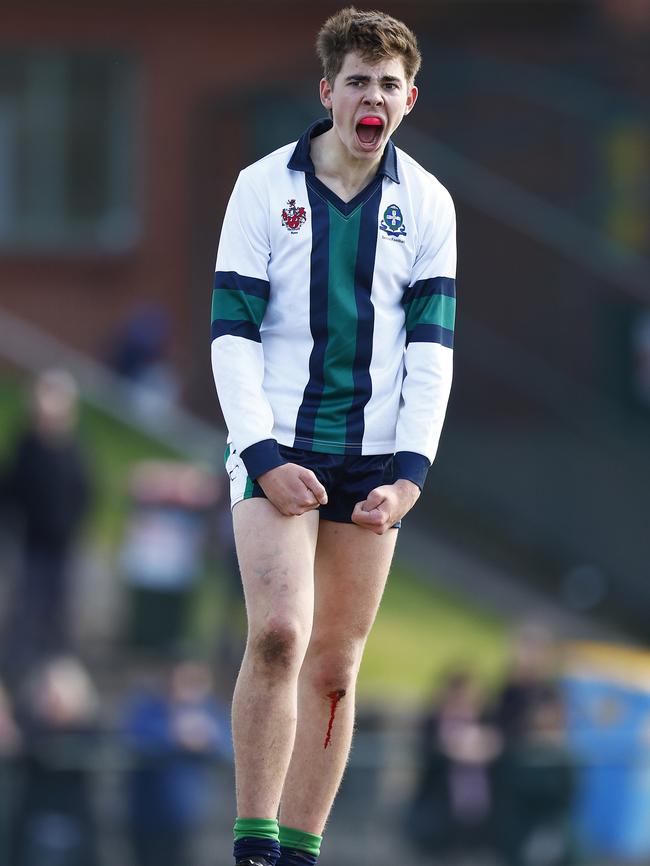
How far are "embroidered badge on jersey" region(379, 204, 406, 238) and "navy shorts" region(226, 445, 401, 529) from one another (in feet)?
1.99

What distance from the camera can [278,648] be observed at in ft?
16.1

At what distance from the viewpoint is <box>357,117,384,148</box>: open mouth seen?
495 centimetres

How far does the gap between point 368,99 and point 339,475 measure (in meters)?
1.01

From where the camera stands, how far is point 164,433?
18.9m

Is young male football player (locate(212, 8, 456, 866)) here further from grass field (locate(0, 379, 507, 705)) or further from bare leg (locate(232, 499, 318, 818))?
grass field (locate(0, 379, 507, 705))

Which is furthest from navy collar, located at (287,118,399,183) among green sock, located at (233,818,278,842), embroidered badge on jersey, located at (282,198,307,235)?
green sock, located at (233,818,278,842)

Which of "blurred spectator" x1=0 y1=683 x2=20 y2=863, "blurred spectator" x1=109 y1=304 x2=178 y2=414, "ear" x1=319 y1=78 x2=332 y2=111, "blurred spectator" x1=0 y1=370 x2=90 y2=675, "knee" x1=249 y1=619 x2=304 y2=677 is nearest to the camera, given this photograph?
"knee" x1=249 y1=619 x2=304 y2=677

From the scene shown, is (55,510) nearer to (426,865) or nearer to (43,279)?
(426,865)

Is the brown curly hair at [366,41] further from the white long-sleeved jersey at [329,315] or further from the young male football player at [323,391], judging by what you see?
the white long-sleeved jersey at [329,315]

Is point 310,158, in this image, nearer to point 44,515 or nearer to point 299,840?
point 299,840

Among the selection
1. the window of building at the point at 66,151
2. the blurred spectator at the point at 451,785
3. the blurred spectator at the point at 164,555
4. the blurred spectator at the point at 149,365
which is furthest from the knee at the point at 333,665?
the window of building at the point at 66,151

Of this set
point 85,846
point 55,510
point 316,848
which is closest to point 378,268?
point 316,848

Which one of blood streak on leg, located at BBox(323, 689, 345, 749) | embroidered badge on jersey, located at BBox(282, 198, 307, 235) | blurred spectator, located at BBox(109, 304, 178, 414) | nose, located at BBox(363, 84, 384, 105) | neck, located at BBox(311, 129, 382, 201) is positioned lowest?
blood streak on leg, located at BBox(323, 689, 345, 749)

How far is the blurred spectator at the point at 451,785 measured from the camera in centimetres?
1308
